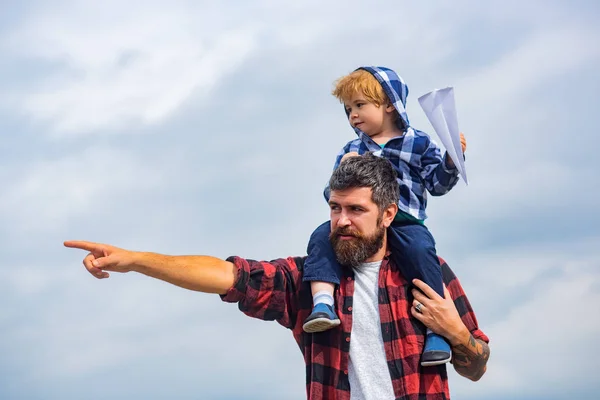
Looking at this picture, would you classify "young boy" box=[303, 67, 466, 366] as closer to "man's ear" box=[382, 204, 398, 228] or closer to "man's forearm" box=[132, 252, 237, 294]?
"man's ear" box=[382, 204, 398, 228]

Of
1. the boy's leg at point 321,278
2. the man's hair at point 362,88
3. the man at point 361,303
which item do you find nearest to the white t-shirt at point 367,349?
the man at point 361,303

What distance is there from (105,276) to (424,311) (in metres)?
2.35

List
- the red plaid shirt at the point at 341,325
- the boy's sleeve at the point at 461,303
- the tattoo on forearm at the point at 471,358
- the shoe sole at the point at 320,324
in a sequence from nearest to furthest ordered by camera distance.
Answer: the shoe sole at the point at 320,324 < the red plaid shirt at the point at 341,325 < the tattoo on forearm at the point at 471,358 < the boy's sleeve at the point at 461,303

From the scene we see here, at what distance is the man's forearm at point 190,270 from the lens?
6367 millimetres

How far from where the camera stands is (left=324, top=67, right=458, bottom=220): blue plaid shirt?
7.21m

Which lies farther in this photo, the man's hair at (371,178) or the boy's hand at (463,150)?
the boy's hand at (463,150)

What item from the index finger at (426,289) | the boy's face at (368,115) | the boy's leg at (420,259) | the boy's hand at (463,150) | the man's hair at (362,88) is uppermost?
the man's hair at (362,88)

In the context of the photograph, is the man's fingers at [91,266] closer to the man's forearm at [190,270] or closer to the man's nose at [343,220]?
the man's forearm at [190,270]

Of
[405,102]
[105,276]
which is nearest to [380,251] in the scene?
[405,102]

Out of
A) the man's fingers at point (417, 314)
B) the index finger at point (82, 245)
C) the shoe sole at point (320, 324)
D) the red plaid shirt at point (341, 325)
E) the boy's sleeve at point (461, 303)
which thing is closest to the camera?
the index finger at point (82, 245)

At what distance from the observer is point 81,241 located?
234 inches

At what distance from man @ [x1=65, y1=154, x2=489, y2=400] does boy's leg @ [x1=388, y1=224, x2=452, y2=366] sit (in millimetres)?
65

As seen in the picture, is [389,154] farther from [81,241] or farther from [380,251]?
[81,241]

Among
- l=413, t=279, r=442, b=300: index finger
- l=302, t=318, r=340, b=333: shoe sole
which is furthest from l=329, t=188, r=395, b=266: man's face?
l=302, t=318, r=340, b=333: shoe sole
